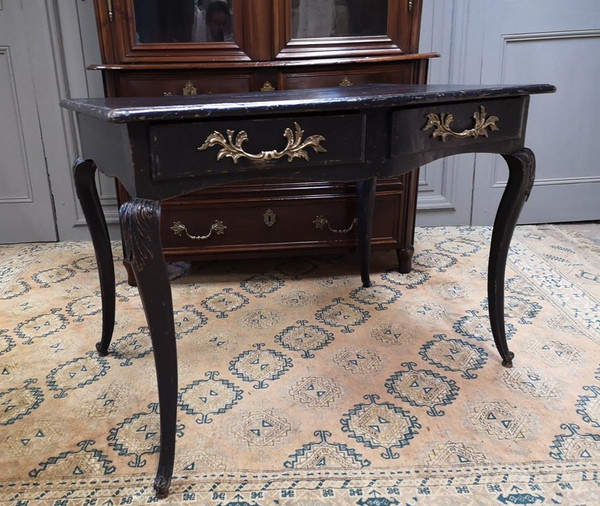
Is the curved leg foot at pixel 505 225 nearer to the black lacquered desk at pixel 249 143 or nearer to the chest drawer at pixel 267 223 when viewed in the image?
the black lacquered desk at pixel 249 143

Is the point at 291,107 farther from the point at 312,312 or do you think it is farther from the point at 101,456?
the point at 312,312

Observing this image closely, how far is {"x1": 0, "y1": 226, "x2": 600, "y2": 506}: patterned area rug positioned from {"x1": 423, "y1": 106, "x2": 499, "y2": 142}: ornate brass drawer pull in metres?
0.62

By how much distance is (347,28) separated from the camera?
6.18 ft

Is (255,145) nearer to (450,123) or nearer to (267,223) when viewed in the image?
(450,123)

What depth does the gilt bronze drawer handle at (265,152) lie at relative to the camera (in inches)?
38.1

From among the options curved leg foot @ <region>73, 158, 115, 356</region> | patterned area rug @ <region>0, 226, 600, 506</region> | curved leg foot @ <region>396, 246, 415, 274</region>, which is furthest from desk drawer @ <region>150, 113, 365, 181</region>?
curved leg foot @ <region>396, 246, 415, 274</region>

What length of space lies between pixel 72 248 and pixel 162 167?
173 cm

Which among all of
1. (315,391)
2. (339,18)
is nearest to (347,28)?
(339,18)

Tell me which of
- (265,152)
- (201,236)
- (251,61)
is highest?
(251,61)

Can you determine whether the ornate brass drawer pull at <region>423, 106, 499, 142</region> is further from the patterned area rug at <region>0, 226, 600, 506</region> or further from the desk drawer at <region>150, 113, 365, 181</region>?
the patterned area rug at <region>0, 226, 600, 506</region>

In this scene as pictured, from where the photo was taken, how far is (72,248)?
247 centimetres

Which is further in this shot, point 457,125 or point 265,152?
point 457,125

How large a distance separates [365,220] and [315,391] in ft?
2.55

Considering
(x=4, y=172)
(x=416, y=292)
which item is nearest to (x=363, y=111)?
(x=416, y=292)
